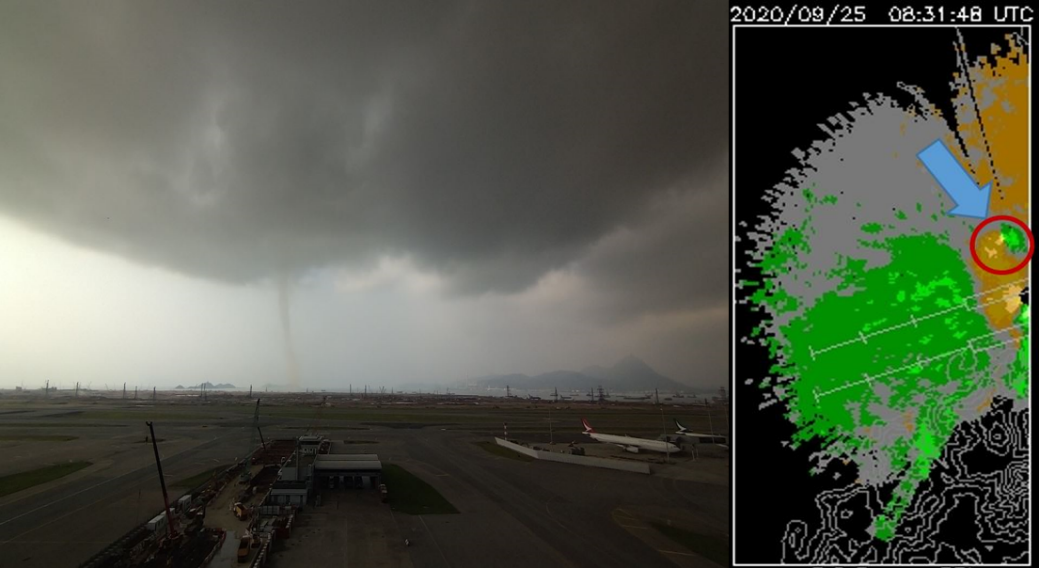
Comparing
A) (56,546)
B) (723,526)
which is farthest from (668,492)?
(56,546)

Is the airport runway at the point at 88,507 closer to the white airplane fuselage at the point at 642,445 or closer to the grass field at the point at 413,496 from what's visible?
the grass field at the point at 413,496

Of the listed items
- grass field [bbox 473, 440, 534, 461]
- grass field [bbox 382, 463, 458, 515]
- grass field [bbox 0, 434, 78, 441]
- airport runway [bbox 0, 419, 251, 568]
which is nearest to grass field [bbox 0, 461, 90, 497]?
airport runway [bbox 0, 419, 251, 568]

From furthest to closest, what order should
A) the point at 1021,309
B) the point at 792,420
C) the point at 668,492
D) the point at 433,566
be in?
the point at 668,492
the point at 433,566
the point at 792,420
the point at 1021,309

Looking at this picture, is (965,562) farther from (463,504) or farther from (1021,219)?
(463,504)

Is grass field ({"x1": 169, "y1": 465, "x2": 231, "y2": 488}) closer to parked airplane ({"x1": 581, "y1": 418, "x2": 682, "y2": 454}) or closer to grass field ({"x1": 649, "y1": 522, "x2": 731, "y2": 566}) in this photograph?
grass field ({"x1": 649, "y1": 522, "x2": 731, "y2": 566})

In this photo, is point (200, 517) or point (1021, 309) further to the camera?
point (200, 517)

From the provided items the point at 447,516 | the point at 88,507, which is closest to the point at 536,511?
the point at 447,516
